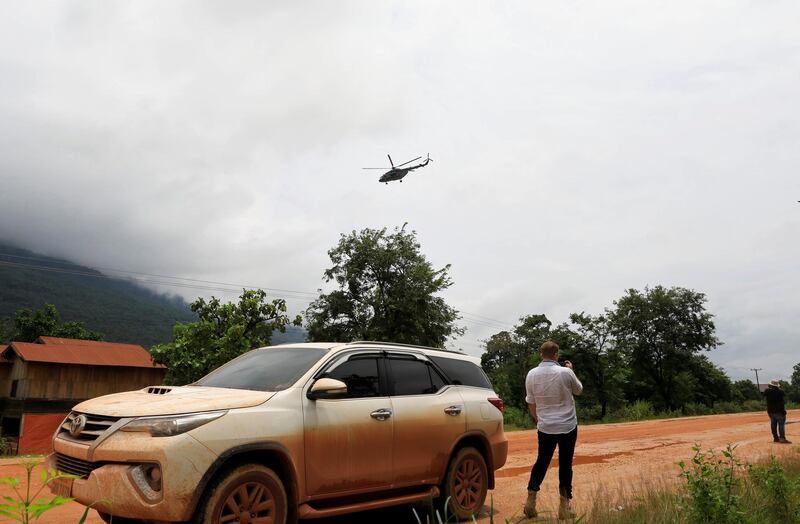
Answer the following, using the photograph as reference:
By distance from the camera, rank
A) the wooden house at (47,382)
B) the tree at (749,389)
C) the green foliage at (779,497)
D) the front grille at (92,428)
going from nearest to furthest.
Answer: the front grille at (92,428)
the green foliage at (779,497)
the wooden house at (47,382)
the tree at (749,389)

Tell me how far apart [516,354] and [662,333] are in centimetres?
1727

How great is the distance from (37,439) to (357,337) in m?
22.4

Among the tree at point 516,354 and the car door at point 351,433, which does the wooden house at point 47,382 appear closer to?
the tree at point 516,354

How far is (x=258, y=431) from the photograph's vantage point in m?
4.79

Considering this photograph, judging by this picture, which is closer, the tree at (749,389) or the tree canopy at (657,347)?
the tree canopy at (657,347)

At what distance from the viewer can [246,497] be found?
458 cm

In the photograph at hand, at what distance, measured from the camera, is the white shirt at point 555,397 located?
23.0 feet

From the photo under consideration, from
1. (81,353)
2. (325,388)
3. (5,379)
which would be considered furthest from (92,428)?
(5,379)

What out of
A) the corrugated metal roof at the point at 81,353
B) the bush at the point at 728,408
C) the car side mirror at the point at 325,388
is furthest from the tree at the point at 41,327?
the car side mirror at the point at 325,388

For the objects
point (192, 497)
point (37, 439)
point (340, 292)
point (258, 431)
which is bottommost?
point (37, 439)

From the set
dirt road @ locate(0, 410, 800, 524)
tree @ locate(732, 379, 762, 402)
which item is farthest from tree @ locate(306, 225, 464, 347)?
tree @ locate(732, 379, 762, 402)

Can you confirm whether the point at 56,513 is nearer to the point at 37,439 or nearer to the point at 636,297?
the point at 37,439

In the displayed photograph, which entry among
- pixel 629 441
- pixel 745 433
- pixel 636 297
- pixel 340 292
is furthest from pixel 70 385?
pixel 636 297

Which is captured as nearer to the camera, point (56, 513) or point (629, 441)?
point (56, 513)
